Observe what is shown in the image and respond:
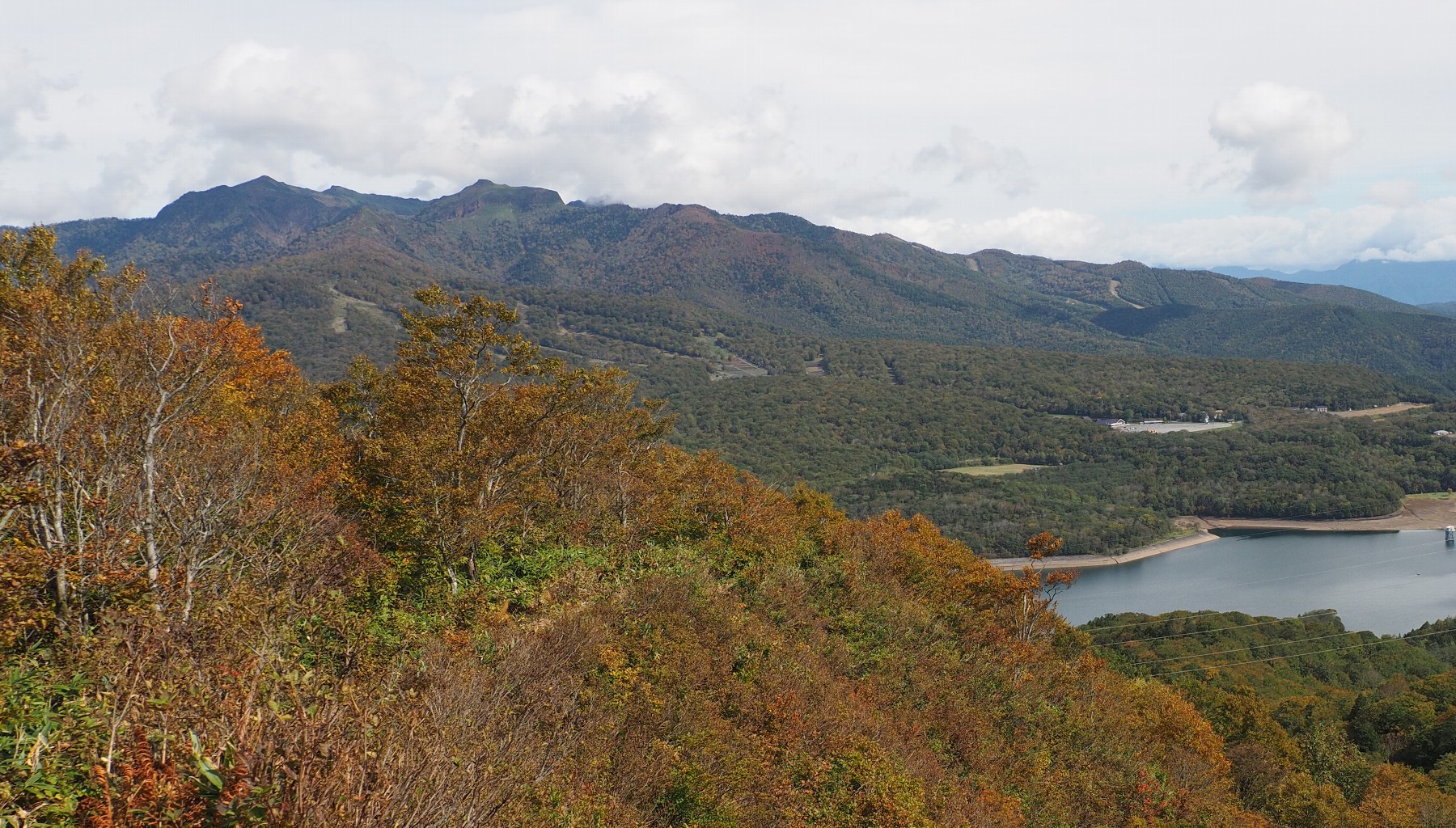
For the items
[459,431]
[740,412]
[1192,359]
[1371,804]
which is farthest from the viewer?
[1192,359]

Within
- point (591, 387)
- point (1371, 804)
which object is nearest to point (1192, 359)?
point (1371, 804)

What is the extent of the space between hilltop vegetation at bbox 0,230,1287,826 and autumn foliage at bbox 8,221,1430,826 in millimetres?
73

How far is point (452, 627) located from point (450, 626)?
0.05 meters

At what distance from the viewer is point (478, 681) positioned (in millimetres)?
9906

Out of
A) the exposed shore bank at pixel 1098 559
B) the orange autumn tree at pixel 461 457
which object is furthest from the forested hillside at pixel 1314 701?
the orange autumn tree at pixel 461 457

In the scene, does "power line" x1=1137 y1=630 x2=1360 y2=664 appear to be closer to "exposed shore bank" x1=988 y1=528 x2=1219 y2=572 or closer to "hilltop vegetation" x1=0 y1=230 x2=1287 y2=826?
"hilltop vegetation" x1=0 y1=230 x2=1287 y2=826

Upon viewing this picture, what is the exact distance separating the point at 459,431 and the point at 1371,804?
37319 millimetres

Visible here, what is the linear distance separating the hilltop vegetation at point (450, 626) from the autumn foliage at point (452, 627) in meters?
0.07

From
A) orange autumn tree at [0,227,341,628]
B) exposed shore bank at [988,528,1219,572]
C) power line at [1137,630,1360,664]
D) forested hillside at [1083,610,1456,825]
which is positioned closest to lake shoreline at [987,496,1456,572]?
exposed shore bank at [988,528,1219,572]

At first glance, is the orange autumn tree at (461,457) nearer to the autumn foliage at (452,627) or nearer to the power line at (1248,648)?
the autumn foliage at (452,627)

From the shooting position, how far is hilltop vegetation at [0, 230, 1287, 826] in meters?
5.79

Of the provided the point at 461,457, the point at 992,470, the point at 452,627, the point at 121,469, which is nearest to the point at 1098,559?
the point at 992,470

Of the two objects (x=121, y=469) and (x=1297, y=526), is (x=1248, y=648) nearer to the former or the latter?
(x=1297, y=526)

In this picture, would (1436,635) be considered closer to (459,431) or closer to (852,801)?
(852,801)
